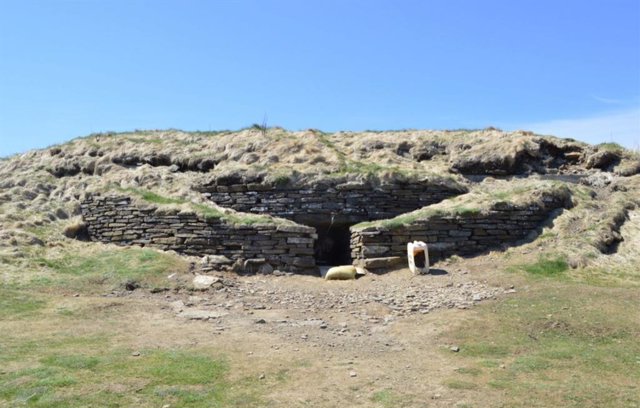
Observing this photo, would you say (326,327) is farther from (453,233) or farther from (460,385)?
(453,233)

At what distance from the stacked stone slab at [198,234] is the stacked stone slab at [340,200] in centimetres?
163

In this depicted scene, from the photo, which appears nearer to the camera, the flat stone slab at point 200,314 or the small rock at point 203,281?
the flat stone slab at point 200,314

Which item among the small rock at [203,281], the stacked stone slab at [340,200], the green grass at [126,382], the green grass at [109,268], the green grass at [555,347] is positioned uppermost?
the stacked stone slab at [340,200]

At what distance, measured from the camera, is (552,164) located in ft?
55.2

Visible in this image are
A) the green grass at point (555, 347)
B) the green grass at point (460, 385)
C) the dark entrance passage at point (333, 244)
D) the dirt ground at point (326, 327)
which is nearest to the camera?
the green grass at point (555, 347)

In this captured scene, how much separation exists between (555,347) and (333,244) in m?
8.47

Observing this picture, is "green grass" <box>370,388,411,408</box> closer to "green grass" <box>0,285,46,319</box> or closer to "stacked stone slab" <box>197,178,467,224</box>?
"green grass" <box>0,285,46,319</box>

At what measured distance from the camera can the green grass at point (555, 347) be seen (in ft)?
20.0

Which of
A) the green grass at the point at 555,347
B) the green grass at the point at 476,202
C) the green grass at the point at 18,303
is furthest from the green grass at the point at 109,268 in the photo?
the green grass at the point at 555,347

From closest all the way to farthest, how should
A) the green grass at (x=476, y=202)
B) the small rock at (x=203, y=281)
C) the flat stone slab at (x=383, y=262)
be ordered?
the small rock at (x=203, y=281) < the flat stone slab at (x=383, y=262) < the green grass at (x=476, y=202)

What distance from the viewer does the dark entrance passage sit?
15.2m

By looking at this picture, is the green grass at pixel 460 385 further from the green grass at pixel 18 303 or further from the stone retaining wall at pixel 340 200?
the stone retaining wall at pixel 340 200

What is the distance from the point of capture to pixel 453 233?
13172 mm

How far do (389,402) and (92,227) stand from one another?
1137 cm
